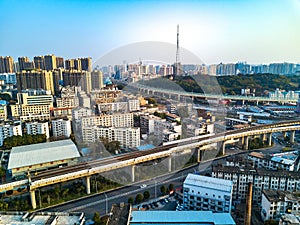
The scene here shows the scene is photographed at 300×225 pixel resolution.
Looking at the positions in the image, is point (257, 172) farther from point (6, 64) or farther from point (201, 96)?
point (6, 64)

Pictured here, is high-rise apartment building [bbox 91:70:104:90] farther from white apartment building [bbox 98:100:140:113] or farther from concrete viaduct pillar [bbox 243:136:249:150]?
concrete viaduct pillar [bbox 243:136:249:150]

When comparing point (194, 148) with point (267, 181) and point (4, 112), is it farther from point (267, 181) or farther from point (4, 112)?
point (4, 112)

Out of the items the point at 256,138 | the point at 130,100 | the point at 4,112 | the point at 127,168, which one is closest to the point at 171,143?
the point at 127,168

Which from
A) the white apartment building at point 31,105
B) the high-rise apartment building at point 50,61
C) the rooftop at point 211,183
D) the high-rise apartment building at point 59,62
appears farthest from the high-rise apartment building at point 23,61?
the rooftop at point 211,183

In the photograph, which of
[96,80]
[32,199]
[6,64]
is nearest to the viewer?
[32,199]

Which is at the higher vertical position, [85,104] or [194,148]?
[85,104]

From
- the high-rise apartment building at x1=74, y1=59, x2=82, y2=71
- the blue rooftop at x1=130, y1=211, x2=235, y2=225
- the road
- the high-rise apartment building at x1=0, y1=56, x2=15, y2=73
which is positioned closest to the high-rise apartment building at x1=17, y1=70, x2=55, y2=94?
the high-rise apartment building at x1=74, y1=59, x2=82, y2=71

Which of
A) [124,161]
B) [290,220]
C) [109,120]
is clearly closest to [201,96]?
[109,120]
